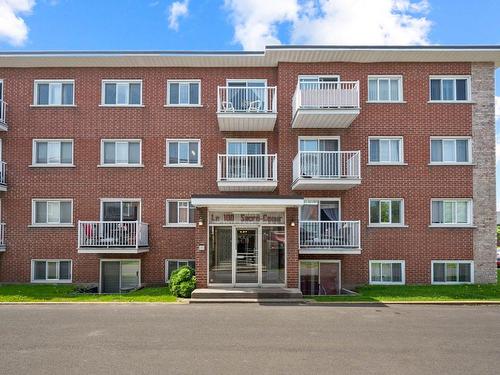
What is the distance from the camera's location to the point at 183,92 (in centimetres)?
1822

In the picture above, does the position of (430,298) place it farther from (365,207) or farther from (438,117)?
(438,117)

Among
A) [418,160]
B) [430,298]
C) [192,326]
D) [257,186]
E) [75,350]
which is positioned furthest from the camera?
[418,160]

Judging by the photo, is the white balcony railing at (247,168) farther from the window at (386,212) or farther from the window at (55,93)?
the window at (55,93)

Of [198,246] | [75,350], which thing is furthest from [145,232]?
[75,350]

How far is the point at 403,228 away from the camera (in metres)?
17.3

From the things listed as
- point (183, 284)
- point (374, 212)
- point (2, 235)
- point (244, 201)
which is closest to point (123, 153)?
point (2, 235)

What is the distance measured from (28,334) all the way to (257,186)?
9.49 meters

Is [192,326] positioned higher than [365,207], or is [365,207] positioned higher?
[365,207]

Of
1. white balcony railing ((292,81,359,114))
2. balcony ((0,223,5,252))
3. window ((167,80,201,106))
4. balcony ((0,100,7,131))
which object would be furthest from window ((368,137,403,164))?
balcony ((0,223,5,252))

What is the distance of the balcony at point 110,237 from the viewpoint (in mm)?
16094

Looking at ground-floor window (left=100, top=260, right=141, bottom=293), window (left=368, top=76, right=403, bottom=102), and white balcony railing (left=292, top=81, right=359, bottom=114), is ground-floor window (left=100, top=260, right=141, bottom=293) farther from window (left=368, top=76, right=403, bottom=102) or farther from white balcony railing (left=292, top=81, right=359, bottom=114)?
window (left=368, top=76, right=403, bottom=102)

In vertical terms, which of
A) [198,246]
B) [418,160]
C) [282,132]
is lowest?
[198,246]

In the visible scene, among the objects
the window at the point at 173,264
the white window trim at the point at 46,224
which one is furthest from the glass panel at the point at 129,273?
the white window trim at the point at 46,224

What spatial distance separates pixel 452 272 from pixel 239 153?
32.3 ft
